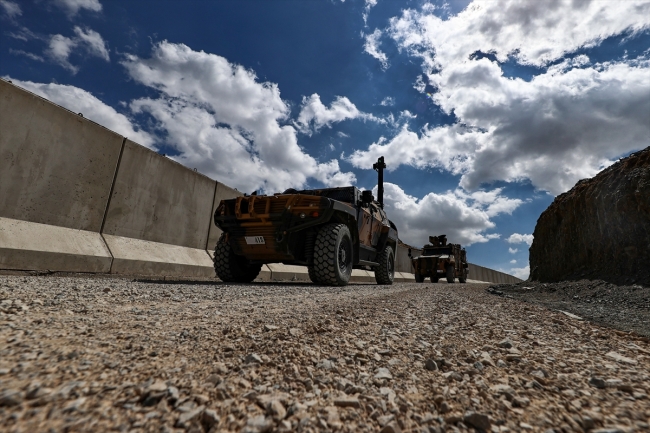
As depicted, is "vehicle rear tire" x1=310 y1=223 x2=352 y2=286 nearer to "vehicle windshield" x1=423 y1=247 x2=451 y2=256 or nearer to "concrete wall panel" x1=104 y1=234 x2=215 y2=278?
"concrete wall panel" x1=104 y1=234 x2=215 y2=278

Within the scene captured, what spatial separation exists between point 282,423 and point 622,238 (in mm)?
8915

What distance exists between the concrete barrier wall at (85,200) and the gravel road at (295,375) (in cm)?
343

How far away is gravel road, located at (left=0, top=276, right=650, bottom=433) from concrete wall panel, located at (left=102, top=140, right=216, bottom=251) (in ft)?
14.0

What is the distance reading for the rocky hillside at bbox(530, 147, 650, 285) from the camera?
6.39 meters

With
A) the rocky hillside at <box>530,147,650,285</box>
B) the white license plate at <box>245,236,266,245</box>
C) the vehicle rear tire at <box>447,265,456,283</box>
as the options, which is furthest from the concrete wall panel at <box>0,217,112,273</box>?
the vehicle rear tire at <box>447,265,456,283</box>

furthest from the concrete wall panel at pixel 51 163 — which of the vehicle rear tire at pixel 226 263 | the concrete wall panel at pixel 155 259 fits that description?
the vehicle rear tire at pixel 226 263

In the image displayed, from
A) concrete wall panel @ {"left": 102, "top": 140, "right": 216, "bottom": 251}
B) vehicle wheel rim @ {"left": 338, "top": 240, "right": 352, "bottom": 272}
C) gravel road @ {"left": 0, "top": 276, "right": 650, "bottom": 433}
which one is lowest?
gravel road @ {"left": 0, "top": 276, "right": 650, "bottom": 433}

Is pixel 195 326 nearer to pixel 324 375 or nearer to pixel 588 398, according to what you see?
pixel 324 375

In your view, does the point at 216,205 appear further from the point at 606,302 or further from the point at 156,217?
the point at 606,302

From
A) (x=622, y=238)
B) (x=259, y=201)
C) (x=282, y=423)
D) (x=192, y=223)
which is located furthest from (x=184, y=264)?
(x=622, y=238)

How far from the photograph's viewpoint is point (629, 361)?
57.6 inches

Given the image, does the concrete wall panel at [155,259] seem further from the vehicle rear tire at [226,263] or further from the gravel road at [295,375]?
the gravel road at [295,375]

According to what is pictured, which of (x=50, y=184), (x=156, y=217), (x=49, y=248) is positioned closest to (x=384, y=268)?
(x=156, y=217)

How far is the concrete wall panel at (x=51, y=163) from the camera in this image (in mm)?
4273
